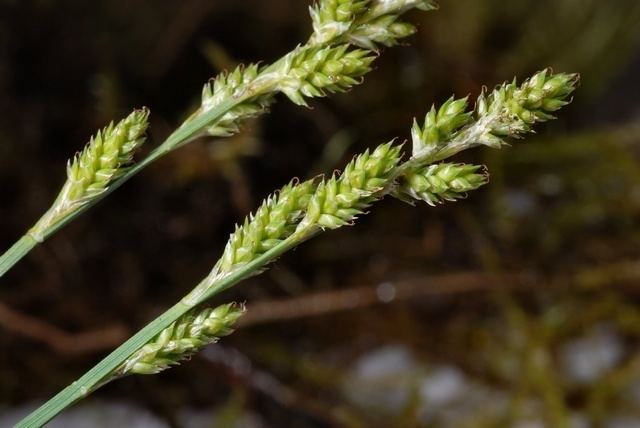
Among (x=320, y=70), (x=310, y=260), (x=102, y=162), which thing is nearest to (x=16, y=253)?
(x=102, y=162)

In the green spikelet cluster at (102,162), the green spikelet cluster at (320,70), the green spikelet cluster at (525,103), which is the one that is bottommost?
the green spikelet cluster at (525,103)

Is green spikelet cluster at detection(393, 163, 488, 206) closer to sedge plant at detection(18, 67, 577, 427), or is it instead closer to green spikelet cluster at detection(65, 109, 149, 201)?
sedge plant at detection(18, 67, 577, 427)

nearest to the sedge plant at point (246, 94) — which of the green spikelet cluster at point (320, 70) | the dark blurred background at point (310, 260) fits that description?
the green spikelet cluster at point (320, 70)

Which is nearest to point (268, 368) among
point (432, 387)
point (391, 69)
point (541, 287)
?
point (432, 387)

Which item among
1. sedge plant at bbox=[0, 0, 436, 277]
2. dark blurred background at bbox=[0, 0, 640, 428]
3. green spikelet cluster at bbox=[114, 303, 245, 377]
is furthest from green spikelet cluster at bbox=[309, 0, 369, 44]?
dark blurred background at bbox=[0, 0, 640, 428]

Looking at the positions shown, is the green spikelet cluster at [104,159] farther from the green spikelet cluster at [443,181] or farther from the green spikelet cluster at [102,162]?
the green spikelet cluster at [443,181]

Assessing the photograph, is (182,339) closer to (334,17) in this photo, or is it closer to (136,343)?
(136,343)
